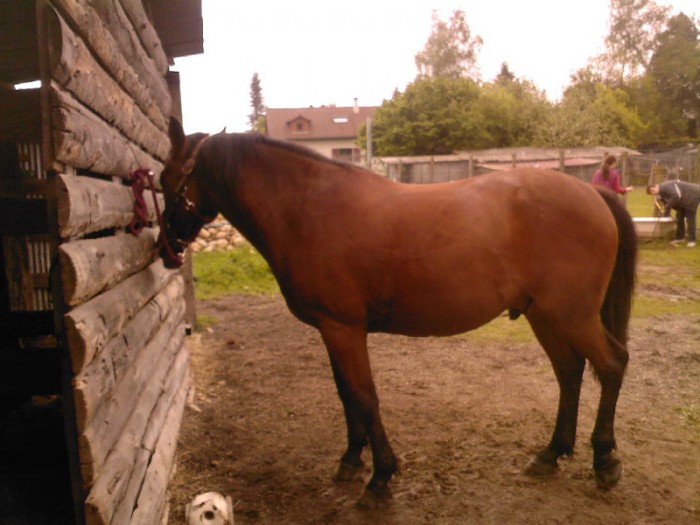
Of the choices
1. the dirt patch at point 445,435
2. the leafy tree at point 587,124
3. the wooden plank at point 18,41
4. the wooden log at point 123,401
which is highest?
the leafy tree at point 587,124

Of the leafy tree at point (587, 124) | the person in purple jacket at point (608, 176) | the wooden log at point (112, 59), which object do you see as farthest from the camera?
the leafy tree at point (587, 124)

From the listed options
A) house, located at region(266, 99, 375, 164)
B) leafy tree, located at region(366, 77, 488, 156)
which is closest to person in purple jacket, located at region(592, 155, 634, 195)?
leafy tree, located at region(366, 77, 488, 156)

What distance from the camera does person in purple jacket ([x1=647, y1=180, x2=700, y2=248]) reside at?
12008 mm

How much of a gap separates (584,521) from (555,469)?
54 cm

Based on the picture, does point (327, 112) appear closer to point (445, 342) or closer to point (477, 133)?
point (477, 133)

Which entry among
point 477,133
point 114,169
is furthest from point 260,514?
point 477,133

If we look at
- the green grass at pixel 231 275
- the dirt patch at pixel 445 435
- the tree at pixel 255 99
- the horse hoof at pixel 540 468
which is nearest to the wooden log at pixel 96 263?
→ the dirt patch at pixel 445 435

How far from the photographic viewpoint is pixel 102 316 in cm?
230

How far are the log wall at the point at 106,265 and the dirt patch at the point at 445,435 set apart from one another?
59cm

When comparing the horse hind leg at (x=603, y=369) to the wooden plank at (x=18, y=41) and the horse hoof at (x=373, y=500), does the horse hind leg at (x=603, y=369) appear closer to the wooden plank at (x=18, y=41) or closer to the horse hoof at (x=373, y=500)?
the horse hoof at (x=373, y=500)

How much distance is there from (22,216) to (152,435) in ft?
4.98

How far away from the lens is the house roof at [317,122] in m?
51.2

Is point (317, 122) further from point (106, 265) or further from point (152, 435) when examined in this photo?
point (106, 265)

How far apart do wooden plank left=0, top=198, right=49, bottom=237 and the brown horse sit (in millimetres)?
744
